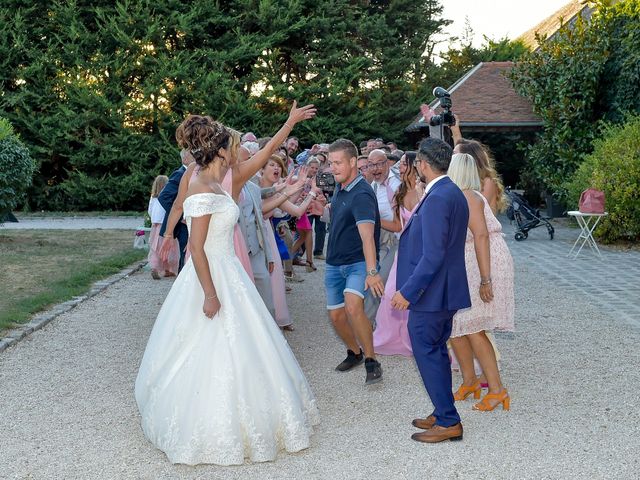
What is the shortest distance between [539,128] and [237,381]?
2283 centimetres

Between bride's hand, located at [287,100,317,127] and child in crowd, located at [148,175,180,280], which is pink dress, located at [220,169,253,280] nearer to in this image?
bride's hand, located at [287,100,317,127]

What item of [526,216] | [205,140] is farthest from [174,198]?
[526,216]

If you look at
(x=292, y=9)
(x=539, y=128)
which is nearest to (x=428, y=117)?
(x=539, y=128)

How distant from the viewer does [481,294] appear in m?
6.01

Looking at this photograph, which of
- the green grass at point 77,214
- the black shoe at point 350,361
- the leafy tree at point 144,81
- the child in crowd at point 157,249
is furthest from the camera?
the leafy tree at point 144,81

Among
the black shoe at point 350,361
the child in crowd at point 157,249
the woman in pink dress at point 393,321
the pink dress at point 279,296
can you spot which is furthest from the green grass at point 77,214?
the black shoe at point 350,361

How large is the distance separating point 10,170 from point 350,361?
11.6m

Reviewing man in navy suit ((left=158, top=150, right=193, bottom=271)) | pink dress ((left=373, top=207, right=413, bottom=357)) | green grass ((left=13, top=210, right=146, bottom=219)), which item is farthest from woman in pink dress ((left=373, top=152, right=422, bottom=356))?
green grass ((left=13, top=210, right=146, bottom=219))

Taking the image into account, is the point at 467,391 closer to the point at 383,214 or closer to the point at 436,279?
the point at 436,279

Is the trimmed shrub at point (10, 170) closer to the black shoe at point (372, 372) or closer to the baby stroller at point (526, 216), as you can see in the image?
the baby stroller at point (526, 216)

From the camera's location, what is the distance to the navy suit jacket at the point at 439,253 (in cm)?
500

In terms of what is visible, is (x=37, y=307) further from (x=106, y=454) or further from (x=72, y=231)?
(x=72, y=231)

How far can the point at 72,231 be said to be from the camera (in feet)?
68.6

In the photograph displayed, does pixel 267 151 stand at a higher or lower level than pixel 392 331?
higher
